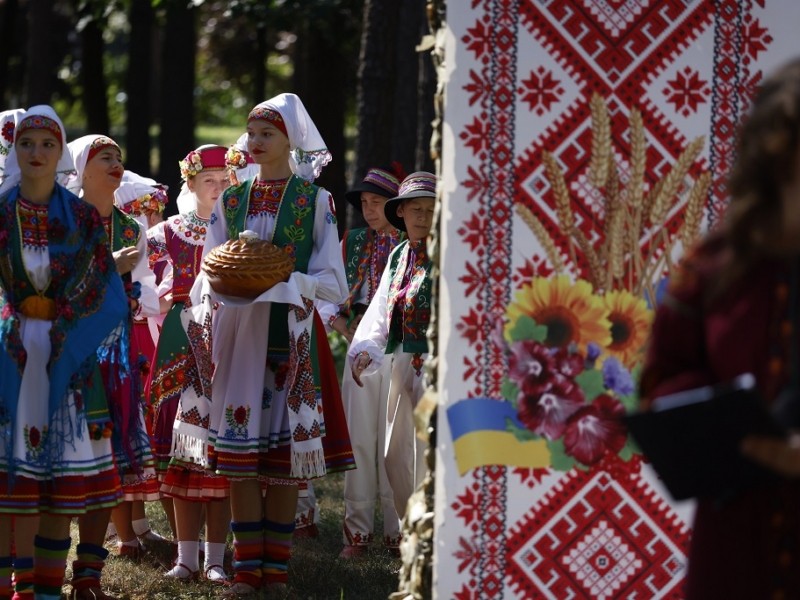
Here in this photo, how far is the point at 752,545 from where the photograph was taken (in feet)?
9.99

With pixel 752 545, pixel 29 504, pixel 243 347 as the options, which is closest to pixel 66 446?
pixel 29 504

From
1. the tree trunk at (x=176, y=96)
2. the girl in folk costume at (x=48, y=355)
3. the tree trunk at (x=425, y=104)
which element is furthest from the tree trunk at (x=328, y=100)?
the girl in folk costume at (x=48, y=355)

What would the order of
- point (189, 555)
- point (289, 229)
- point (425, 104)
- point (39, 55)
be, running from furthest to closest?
1. point (39, 55)
2. point (425, 104)
3. point (189, 555)
4. point (289, 229)

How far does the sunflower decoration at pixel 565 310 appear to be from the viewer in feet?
15.5

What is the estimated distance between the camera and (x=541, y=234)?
186 inches

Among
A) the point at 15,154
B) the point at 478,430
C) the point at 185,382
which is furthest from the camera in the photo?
the point at 185,382

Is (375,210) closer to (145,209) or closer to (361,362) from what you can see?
(145,209)

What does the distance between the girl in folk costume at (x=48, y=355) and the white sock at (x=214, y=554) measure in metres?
1.03

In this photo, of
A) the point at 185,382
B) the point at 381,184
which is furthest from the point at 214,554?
the point at 381,184

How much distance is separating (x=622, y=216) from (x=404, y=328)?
7.24 ft

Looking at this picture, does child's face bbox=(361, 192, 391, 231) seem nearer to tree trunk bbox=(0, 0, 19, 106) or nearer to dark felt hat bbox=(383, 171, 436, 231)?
dark felt hat bbox=(383, 171, 436, 231)

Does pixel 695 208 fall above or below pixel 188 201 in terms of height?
below

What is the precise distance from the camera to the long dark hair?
2.96m

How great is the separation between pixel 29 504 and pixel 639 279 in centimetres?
247
